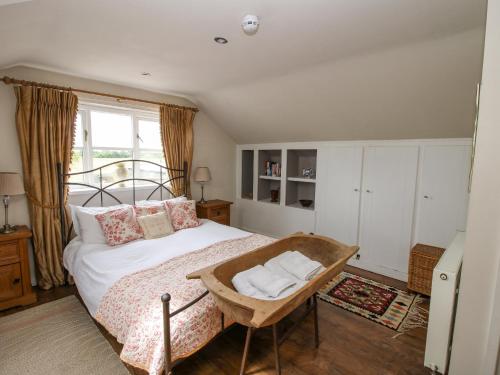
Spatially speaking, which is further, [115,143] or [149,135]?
[149,135]

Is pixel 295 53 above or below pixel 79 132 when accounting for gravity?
above

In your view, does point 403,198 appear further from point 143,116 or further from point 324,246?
point 143,116

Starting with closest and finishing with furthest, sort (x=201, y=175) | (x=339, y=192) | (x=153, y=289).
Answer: (x=153, y=289) < (x=339, y=192) < (x=201, y=175)

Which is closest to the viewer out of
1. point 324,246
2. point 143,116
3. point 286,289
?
point 286,289

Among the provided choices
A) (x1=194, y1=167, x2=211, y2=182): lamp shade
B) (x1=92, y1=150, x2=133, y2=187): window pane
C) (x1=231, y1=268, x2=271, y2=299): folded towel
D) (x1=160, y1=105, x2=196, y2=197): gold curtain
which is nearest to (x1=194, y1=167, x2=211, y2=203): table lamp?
(x1=194, y1=167, x2=211, y2=182): lamp shade

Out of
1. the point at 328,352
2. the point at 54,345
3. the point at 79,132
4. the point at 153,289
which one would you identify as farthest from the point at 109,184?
the point at 328,352

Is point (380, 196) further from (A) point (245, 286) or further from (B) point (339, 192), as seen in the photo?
(A) point (245, 286)

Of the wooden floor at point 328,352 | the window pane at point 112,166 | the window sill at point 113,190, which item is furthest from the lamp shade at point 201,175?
the wooden floor at point 328,352

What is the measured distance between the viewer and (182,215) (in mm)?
3172

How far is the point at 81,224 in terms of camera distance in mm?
2576


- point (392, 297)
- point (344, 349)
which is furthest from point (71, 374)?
point (392, 297)

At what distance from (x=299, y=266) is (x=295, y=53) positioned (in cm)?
173

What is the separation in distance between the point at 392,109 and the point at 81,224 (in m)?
3.36

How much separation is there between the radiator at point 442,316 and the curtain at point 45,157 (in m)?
3.35
